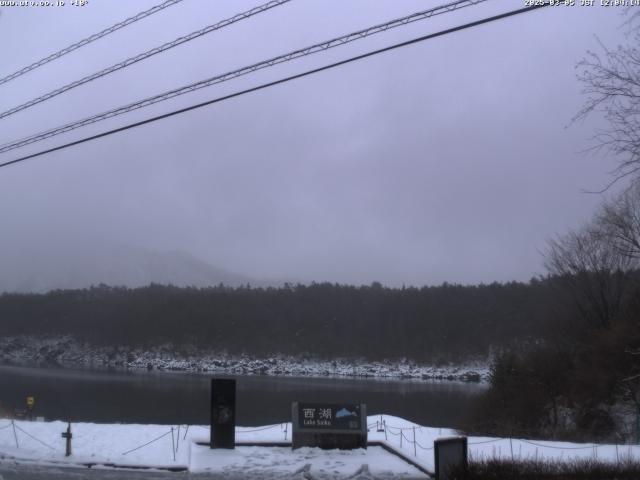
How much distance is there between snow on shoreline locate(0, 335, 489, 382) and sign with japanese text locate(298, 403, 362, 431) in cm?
9806

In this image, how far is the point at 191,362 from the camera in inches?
5591

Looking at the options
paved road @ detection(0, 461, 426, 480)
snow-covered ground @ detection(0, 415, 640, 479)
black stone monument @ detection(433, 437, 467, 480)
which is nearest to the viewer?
black stone monument @ detection(433, 437, 467, 480)

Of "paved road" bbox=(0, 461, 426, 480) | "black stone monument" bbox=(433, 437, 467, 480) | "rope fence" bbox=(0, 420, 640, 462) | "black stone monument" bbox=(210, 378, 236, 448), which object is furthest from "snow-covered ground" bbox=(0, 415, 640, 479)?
"black stone monument" bbox=(433, 437, 467, 480)

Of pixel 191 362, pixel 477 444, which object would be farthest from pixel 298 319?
pixel 477 444

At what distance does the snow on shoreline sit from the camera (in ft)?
415

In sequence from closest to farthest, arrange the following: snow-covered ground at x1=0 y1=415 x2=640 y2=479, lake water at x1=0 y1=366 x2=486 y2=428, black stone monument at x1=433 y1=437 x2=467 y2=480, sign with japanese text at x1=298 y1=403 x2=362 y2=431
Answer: black stone monument at x1=433 y1=437 x2=467 y2=480 → snow-covered ground at x1=0 y1=415 x2=640 y2=479 → sign with japanese text at x1=298 y1=403 x2=362 y2=431 → lake water at x1=0 y1=366 x2=486 y2=428

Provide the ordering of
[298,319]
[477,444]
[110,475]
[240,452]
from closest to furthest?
[110,475] < [240,452] < [477,444] < [298,319]

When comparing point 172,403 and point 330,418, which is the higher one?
point 330,418

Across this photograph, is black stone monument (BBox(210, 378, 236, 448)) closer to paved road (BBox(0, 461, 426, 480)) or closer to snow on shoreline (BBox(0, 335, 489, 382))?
paved road (BBox(0, 461, 426, 480))

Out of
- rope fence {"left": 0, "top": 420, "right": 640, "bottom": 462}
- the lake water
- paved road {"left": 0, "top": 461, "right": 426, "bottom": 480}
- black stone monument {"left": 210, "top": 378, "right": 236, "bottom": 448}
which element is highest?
black stone monument {"left": 210, "top": 378, "right": 236, "bottom": 448}

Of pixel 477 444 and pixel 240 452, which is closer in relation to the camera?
pixel 240 452

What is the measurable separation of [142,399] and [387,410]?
20618 millimetres

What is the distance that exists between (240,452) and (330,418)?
2.98 metres

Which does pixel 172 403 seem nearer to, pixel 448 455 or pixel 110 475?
pixel 110 475
